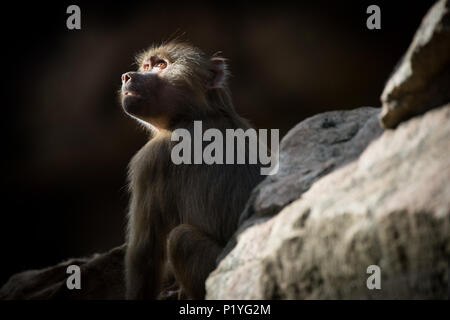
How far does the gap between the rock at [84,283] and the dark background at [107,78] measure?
2.39 metres

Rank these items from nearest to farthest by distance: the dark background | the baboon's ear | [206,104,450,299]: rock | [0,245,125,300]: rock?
1. [206,104,450,299]: rock
2. the baboon's ear
3. [0,245,125,300]: rock
4. the dark background

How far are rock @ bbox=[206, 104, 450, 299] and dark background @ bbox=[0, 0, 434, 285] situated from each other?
191 inches

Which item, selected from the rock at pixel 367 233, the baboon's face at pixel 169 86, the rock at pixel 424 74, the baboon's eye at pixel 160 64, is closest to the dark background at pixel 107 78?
the baboon's eye at pixel 160 64

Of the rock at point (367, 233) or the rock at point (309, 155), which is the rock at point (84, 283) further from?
the rock at point (367, 233)

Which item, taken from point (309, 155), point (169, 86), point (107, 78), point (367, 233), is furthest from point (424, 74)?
point (107, 78)

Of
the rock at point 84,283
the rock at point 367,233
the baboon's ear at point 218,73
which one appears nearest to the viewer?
the rock at point 367,233

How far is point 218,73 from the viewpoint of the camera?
4664mm

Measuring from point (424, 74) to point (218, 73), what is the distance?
2477mm

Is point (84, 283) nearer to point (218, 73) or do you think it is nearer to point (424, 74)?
point (218, 73)

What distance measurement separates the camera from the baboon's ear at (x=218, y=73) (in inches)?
180

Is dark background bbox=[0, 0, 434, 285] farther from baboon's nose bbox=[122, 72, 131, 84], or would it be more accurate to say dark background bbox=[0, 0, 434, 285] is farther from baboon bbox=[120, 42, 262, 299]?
baboon's nose bbox=[122, 72, 131, 84]

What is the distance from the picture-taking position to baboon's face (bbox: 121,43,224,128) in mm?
4344

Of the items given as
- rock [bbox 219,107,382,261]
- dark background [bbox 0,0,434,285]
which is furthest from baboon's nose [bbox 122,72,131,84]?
dark background [bbox 0,0,434,285]

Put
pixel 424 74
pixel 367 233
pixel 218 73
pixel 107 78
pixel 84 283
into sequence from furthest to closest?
pixel 107 78 < pixel 84 283 < pixel 218 73 < pixel 424 74 < pixel 367 233
